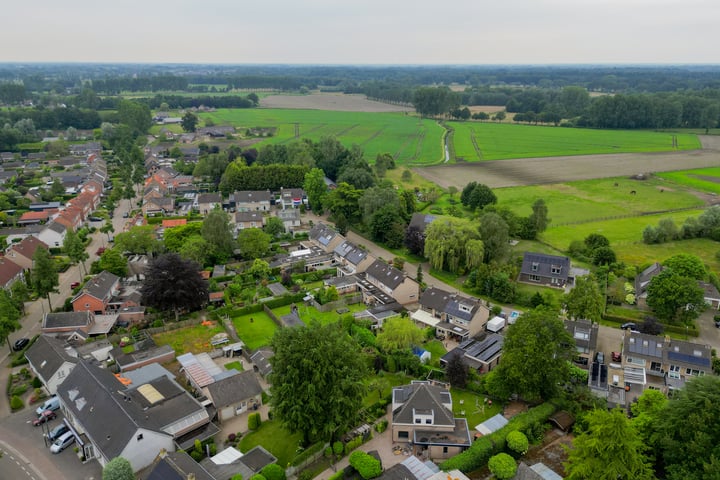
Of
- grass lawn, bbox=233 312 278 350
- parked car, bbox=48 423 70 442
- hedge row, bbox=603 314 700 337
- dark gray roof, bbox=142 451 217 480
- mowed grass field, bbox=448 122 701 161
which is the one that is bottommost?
grass lawn, bbox=233 312 278 350

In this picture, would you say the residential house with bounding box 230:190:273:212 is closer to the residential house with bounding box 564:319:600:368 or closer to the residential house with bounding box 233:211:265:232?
the residential house with bounding box 233:211:265:232

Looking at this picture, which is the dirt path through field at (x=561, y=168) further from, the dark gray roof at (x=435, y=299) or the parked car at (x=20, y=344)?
the parked car at (x=20, y=344)

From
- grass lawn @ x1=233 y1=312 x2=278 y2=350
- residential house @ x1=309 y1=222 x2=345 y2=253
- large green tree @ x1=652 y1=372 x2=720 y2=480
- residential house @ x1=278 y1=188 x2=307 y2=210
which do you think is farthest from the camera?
residential house @ x1=278 y1=188 x2=307 y2=210

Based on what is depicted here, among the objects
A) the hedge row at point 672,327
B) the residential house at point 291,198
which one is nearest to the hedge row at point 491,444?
the hedge row at point 672,327

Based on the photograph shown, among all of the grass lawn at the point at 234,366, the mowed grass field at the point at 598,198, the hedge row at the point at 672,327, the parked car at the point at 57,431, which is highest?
the mowed grass field at the point at 598,198

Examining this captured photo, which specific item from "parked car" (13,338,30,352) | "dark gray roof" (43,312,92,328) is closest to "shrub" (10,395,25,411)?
"parked car" (13,338,30,352)

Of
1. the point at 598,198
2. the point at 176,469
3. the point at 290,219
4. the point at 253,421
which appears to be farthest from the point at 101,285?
the point at 598,198
